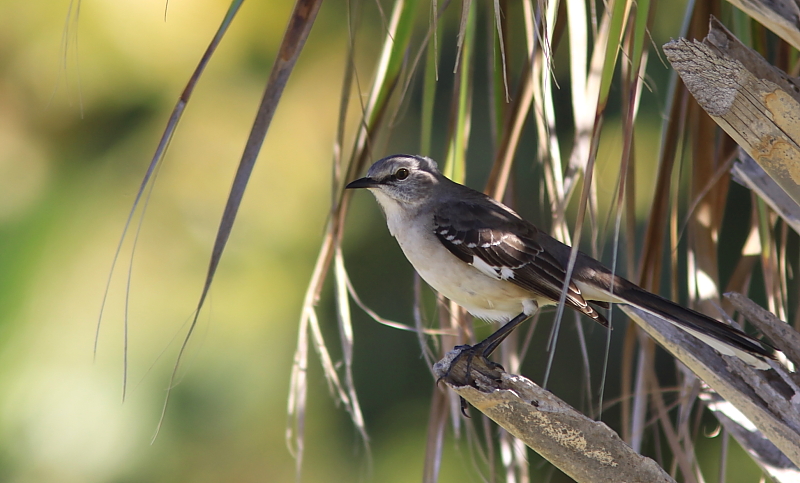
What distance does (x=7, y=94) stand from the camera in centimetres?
522

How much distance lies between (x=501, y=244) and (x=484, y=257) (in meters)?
0.09

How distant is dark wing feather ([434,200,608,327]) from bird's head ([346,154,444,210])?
0.49ft

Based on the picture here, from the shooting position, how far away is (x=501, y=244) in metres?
2.66

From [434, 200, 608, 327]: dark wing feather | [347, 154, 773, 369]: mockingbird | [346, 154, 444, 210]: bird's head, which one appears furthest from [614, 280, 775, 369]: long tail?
[346, 154, 444, 210]: bird's head

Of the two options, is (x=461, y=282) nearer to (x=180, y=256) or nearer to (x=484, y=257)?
(x=484, y=257)

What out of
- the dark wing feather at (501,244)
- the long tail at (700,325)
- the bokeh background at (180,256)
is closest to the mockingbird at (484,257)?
the dark wing feather at (501,244)

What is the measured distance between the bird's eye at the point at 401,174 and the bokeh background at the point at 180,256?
227 cm

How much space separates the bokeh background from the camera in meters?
4.88

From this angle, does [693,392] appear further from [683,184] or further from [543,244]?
[683,184]

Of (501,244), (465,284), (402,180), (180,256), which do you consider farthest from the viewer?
(180,256)

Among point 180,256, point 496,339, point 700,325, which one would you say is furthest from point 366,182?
point 180,256

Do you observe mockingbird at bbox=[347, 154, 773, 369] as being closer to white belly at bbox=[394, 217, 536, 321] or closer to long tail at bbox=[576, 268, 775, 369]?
white belly at bbox=[394, 217, 536, 321]

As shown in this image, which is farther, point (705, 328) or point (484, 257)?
point (484, 257)

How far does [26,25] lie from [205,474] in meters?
3.49
